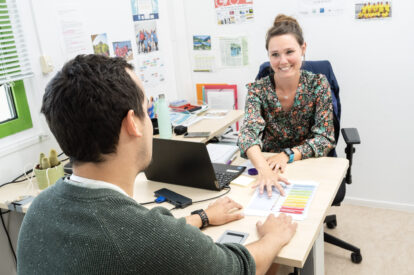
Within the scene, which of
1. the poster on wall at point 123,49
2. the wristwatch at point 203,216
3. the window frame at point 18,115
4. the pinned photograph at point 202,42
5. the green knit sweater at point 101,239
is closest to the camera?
the green knit sweater at point 101,239

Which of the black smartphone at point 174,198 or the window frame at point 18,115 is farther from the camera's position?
the window frame at point 18,115

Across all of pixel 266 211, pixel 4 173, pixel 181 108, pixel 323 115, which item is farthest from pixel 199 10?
pixel 266 211

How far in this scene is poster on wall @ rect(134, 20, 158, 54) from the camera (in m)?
3.04

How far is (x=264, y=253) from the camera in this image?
116 cm

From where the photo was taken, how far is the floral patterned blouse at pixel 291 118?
2006 millimetres

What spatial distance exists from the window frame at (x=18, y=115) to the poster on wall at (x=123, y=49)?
798 millimetres

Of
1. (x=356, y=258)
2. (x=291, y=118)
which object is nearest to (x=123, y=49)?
(x=291, y=118)

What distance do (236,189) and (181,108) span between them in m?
1.46

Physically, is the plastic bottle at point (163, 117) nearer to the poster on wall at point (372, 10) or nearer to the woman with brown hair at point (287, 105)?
the woman with brown hair at point (287, 105)

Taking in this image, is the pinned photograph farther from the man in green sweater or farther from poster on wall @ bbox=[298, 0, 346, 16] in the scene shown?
the man in green sweater

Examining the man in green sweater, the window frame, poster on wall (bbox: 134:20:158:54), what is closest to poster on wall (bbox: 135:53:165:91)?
poster on wall (bbox: 134:20:158:54)

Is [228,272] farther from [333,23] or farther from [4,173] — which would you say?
[333,23]

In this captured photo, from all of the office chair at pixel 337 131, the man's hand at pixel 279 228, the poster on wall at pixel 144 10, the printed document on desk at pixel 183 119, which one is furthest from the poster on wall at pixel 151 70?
the man's hand at pixel 279 228

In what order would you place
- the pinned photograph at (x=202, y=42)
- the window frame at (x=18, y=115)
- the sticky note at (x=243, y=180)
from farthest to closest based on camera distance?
Answer: the pinned photograph at (x=202, y=42) → the window frame at (x=18, y=115) → the sticky note at (x=243, y=180)
